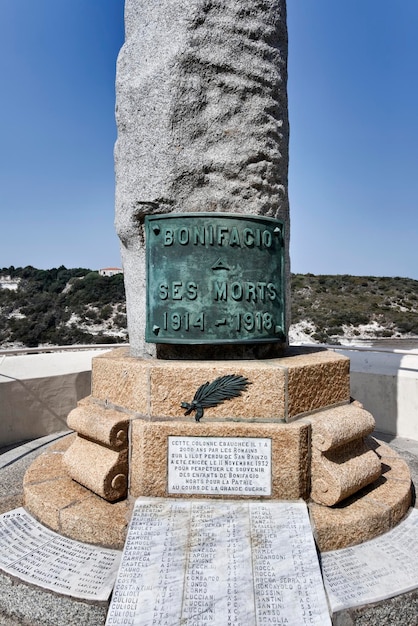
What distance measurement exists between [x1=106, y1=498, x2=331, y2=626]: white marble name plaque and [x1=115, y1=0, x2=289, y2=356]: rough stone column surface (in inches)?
53.5

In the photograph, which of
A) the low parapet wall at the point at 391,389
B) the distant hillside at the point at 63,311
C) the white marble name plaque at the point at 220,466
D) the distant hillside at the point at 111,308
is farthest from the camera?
the distant hillside at the point at 111,308

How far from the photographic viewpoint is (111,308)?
22578mm

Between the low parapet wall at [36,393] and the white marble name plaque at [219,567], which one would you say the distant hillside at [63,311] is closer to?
the low parapet wall at [36,393]

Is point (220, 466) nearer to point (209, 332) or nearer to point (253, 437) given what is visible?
point (253, 437)

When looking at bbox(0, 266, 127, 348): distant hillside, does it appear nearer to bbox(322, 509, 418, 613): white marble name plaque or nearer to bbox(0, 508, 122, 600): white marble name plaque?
bbox(0, 508, 122, 600): white marble name plaque

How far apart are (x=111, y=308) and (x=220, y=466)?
20.4m

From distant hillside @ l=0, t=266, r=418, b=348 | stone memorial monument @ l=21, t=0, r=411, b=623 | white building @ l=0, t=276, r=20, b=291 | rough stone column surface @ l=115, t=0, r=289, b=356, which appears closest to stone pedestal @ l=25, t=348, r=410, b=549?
stone memorial monument @ l=21, t=0, r=411, b=623

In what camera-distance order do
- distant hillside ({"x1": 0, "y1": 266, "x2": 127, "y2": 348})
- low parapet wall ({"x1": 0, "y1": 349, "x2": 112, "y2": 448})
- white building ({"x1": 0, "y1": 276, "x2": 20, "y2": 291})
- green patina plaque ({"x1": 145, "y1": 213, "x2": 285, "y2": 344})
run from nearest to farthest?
1. green patina plaque ({"x1": 145, "y1": 213, "x2": 285, "y2": 344})
2. low parapet wall ({"x1": 0, "y1": 349, "x2": 112, "y2": 448})
3. distant hillside ({"x1": 0, "y1": 266, "x2": 127, "y2": 348})
4. white building ({"x1": 0, "y1": 276, "x2": 20, "y2": 291})

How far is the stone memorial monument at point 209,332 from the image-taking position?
285 centimetres

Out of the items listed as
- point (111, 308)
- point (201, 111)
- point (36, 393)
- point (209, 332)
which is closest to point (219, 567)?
point (209, 332)

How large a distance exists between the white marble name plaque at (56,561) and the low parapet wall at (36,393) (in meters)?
2.24

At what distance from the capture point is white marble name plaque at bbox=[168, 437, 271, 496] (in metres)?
2.83

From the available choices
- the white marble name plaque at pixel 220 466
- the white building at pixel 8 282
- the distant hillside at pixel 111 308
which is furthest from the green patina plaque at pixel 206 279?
the white building at pixel 8 282

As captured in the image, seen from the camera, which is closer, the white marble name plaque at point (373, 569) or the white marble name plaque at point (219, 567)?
the white marble name plaque at point (219, 567)
